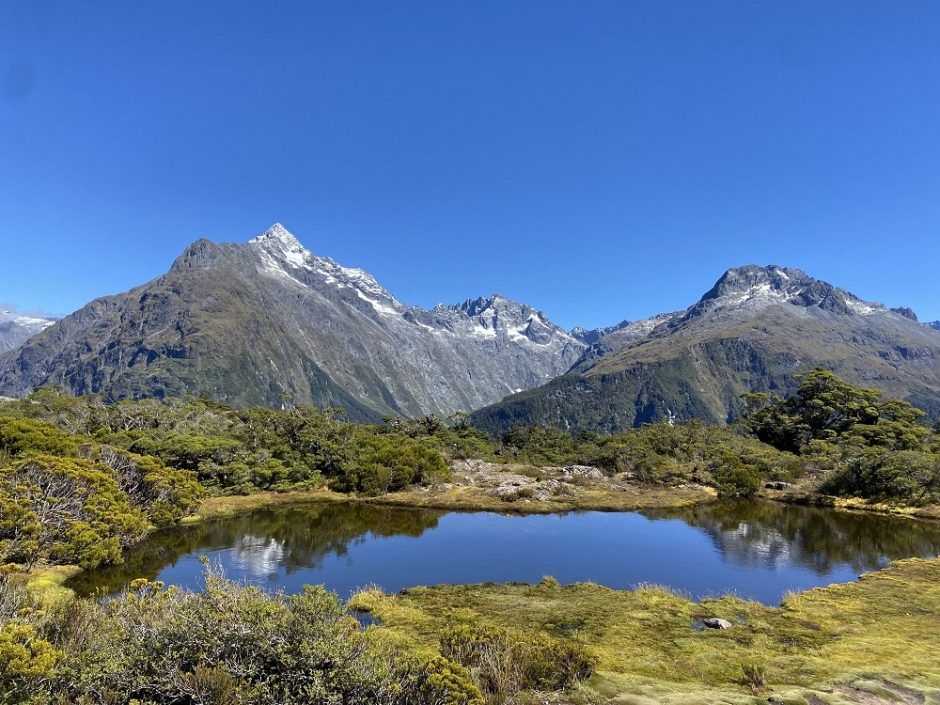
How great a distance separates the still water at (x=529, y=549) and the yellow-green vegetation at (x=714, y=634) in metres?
5.05

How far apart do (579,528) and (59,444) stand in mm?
60895

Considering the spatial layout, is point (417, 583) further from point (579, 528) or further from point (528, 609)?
point (579, 528)

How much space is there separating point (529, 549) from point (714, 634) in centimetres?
2763

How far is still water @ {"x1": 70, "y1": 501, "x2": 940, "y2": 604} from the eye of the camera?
146 ft

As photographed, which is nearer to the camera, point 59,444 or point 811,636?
point 811,636

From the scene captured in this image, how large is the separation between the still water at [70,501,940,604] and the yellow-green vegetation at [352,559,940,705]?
505cm

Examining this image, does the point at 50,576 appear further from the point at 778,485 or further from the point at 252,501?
the point at 778,485

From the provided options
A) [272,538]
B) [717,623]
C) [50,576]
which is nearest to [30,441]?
[50,576]

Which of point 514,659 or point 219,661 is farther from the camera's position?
point 514,659

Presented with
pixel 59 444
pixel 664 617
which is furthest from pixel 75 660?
pixel 59 444

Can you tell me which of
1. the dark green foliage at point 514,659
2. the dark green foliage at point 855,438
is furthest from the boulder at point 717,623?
the dark green foliage at point 855,438

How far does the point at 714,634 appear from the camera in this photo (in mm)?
29828

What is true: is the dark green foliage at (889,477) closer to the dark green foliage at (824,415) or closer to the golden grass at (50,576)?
the dark green foliage at (824,415)

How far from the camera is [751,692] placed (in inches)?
835
